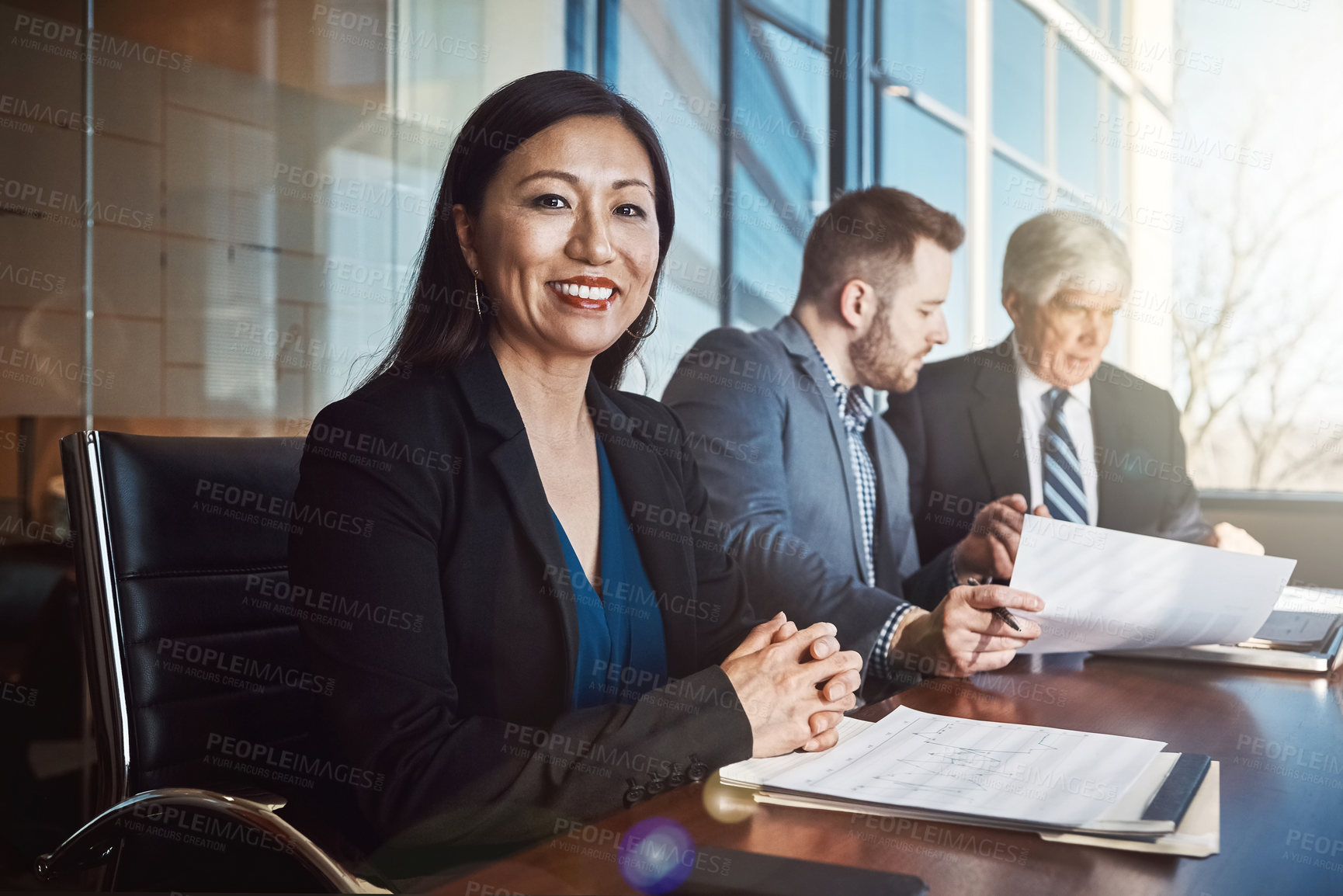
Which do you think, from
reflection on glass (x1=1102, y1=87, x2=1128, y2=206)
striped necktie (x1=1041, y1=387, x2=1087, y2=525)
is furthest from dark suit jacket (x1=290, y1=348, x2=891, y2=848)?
reflection on glass (x1=1102, y1=87, x2=1128, y2=206)

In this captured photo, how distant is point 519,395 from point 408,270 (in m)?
2.70

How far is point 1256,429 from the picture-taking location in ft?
9.98

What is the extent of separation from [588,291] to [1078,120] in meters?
2.49

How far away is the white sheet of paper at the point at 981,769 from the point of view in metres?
0.85

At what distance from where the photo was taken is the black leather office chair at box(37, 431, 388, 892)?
3.74ft

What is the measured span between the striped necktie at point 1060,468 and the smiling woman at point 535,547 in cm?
171

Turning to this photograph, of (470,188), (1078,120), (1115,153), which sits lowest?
(470,188)

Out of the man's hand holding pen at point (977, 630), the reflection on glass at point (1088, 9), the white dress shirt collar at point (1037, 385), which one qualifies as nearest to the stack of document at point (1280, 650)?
the man's hand holding pen at point (977, 630)

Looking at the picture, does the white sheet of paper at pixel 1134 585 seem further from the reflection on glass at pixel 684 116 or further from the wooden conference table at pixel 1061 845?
the reflection on glass at pixel 684 116

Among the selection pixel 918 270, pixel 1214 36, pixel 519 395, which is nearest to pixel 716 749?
pixel 519 395

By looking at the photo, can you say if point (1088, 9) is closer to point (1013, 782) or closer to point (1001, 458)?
point (1001, 458)

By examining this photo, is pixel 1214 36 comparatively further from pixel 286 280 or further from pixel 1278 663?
pixel 286 280

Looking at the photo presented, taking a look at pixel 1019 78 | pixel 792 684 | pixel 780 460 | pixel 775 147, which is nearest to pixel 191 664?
pixel 792 684

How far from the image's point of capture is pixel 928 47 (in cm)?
366
